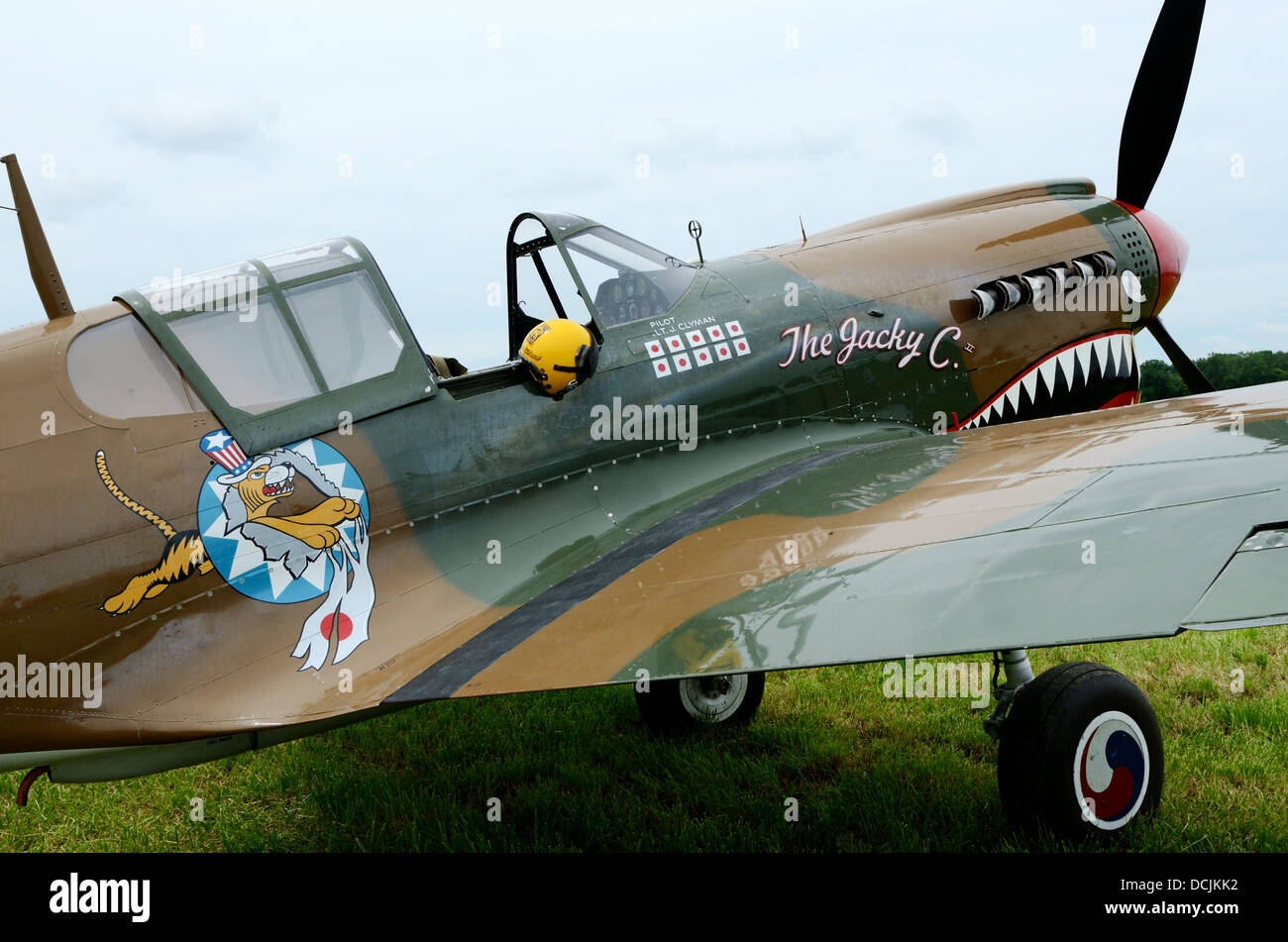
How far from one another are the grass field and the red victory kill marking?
1136 millimetres

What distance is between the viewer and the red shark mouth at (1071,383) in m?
5.41

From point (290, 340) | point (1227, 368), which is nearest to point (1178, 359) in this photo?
point (290, 340)

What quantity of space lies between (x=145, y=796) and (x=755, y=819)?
3.15 meters

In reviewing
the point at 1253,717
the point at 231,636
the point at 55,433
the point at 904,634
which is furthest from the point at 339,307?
the point at 1253,717

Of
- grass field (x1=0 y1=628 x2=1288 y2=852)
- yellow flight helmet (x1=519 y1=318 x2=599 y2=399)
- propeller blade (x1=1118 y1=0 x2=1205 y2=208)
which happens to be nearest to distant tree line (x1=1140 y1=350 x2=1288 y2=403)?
propeller blade (x1=1118 y1=0 x2=1205 y2=208)

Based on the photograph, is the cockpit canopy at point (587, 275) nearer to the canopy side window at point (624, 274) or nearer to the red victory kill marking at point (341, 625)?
the canopy side window at point (624, 274)

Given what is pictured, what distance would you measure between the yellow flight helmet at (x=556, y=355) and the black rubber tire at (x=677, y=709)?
1.82 meters

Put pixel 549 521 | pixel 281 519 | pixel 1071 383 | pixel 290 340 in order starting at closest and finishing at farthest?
pixel 281 519 < pixel 290 340 < pixel 549 521 < pixel 1071 383

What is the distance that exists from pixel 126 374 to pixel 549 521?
5.51 feet

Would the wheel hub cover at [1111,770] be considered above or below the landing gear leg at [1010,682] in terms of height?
below

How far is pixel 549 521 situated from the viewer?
399 cm

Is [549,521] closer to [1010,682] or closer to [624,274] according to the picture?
[624,274]

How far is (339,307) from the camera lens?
12.7 feet

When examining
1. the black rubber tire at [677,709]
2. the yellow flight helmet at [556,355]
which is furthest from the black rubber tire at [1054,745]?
the yellow flight helmet at [556,355]
